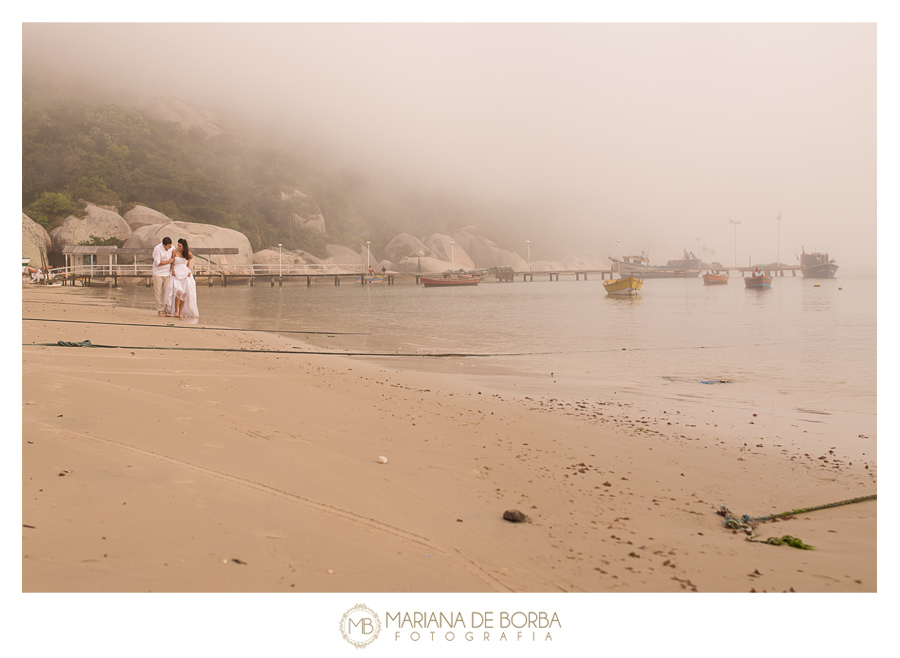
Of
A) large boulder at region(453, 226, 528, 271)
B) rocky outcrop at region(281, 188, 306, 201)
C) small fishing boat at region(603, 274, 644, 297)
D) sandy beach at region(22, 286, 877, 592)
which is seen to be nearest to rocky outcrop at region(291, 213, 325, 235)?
rocky outcrop at region(281, 188, 306, 201)

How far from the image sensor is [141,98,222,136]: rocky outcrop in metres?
94.7

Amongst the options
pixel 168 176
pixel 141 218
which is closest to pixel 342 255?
pixel 168 176

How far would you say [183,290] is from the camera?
1389 centimetres

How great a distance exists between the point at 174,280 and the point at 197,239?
52.6m

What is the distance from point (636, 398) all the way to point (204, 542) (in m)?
6.34

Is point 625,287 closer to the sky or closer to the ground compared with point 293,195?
closer to the ground

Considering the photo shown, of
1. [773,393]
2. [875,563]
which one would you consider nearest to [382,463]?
[875,563]

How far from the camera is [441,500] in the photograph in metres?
3.65

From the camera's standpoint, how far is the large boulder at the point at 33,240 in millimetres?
43409

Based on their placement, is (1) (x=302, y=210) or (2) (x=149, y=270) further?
(1) (x=302, y=210)

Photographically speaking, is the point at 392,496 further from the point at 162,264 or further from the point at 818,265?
the point at 818,265

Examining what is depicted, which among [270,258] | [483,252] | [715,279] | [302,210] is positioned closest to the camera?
[270,258]

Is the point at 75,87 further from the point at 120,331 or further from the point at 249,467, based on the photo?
the point at 249,467

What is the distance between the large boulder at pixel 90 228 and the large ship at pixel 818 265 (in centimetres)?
11237
